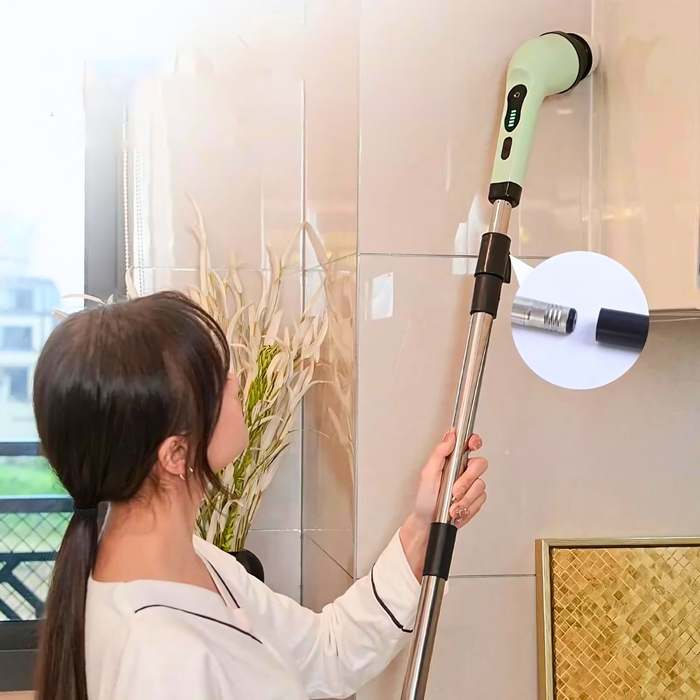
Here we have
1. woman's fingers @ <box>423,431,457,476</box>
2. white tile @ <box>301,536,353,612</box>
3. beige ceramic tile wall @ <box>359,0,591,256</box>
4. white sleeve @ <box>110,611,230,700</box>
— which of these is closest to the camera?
white sleeve @ <box>110,611,230,700</box>

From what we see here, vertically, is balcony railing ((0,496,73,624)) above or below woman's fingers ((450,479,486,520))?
below

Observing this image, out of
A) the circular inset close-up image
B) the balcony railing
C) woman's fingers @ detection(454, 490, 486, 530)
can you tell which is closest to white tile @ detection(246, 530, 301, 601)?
the balcony railing

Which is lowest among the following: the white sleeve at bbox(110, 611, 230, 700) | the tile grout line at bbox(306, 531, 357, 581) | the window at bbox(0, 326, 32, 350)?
the tile grout line at bbox(306, 531, 357, 581)

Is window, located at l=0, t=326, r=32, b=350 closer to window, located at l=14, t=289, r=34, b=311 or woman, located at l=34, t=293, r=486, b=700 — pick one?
window, located at l=14, t=289, r=34, b=311

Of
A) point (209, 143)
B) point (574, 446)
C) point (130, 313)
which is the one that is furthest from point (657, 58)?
point (209, 143)

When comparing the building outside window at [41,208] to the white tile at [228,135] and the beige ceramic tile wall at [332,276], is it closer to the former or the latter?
the white tile at [228,135]

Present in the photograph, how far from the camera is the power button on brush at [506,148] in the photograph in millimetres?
954

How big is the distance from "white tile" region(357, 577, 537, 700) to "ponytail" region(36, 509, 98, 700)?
16.2 inches

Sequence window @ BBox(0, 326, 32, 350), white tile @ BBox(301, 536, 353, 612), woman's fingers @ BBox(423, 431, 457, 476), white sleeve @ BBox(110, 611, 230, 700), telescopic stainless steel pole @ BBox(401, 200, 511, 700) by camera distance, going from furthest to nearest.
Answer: window @ BBox(0, 326, 32, 350)
white tile @ BBox(301, 536, 353, 612)
woman's fingers @ BBox(423, 431, 457, 476)
telescopic stainless steel pole @ BBox(401, 200, 511, 700)
white sleeve @ BBox(110, 611, 230, 700)

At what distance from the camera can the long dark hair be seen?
2.51 feet

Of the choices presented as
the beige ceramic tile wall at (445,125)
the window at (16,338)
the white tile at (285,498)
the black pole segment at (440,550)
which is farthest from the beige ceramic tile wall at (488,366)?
the window at (16,338)

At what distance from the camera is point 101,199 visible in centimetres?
138

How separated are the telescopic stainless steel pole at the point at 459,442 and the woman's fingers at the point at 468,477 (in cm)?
3

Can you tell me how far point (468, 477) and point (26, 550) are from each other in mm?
826
